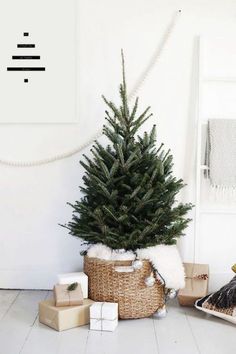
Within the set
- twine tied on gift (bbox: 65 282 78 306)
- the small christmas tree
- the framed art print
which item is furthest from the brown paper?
the framed art print

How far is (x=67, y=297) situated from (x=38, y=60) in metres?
1.31

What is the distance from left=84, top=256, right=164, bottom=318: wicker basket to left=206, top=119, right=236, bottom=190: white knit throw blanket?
2.27ft

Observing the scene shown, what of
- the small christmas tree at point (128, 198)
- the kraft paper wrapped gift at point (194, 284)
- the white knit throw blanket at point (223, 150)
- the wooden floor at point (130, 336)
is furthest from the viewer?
the white knit throw blanket at point (223, 150)

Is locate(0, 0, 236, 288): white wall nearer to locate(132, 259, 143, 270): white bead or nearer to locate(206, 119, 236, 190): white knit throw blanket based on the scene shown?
locate(206, 119, 236, 190): white knit throw blanket

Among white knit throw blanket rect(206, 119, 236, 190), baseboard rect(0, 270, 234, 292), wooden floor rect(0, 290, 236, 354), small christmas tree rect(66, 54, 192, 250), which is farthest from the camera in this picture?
baseboard rect(0, 270, 234, 292)

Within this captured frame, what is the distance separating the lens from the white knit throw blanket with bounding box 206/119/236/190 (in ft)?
7.92

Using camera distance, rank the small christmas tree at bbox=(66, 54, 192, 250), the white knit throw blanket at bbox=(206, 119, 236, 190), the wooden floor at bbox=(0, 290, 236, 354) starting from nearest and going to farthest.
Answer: the wooden floor at bbox=(0, 290, 236, 354) → the small christmas tree at bbox=(66, 54, 192, 250) → the white knit throw blanket at bbox=(206, 119, 236, 190)

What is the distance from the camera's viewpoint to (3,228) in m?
2.56

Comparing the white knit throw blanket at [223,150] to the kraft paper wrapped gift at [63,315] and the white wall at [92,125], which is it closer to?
the white wall at [92,125]

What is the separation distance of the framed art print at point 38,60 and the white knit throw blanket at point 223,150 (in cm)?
80

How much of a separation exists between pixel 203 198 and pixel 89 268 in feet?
2.64

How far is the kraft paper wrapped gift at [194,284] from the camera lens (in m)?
2.21

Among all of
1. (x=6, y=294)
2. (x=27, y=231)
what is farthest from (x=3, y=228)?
(x=6, y=294)

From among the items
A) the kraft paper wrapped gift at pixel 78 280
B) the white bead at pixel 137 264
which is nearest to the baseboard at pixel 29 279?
the kraft paper wrapped gift at pixel 78 280
